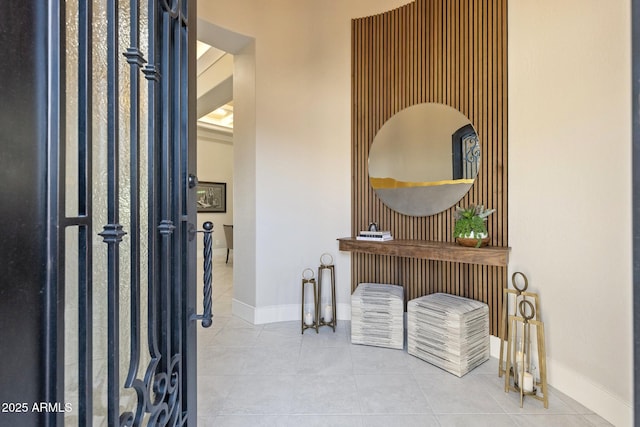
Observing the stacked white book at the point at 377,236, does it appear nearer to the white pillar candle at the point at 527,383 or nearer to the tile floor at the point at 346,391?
the tile floor at the point at 346,391

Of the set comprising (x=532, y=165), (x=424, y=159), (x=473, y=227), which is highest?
(x=424, y=159)

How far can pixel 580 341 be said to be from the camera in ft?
5.55

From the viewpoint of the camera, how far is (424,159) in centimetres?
261

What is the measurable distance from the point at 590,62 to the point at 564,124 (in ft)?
1.10

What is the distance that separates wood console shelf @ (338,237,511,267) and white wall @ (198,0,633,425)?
0.83 feet

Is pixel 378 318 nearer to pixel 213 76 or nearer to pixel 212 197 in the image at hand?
pixel 213 76

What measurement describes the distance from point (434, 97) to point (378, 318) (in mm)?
1963

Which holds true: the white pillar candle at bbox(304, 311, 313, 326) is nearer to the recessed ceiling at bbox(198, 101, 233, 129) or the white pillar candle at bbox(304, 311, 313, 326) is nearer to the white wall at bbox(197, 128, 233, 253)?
the white wall at bbox(197, 128, 233, 253)

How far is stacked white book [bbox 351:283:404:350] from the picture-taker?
2.31m

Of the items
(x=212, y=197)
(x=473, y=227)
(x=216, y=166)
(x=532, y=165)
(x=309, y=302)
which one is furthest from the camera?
(x=216, y=166)

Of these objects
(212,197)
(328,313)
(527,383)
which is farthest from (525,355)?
(212,197)

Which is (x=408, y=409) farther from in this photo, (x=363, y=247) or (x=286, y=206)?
(x=286, y=206)

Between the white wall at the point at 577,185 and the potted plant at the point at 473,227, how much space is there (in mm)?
205

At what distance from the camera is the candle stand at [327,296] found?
2782mm
